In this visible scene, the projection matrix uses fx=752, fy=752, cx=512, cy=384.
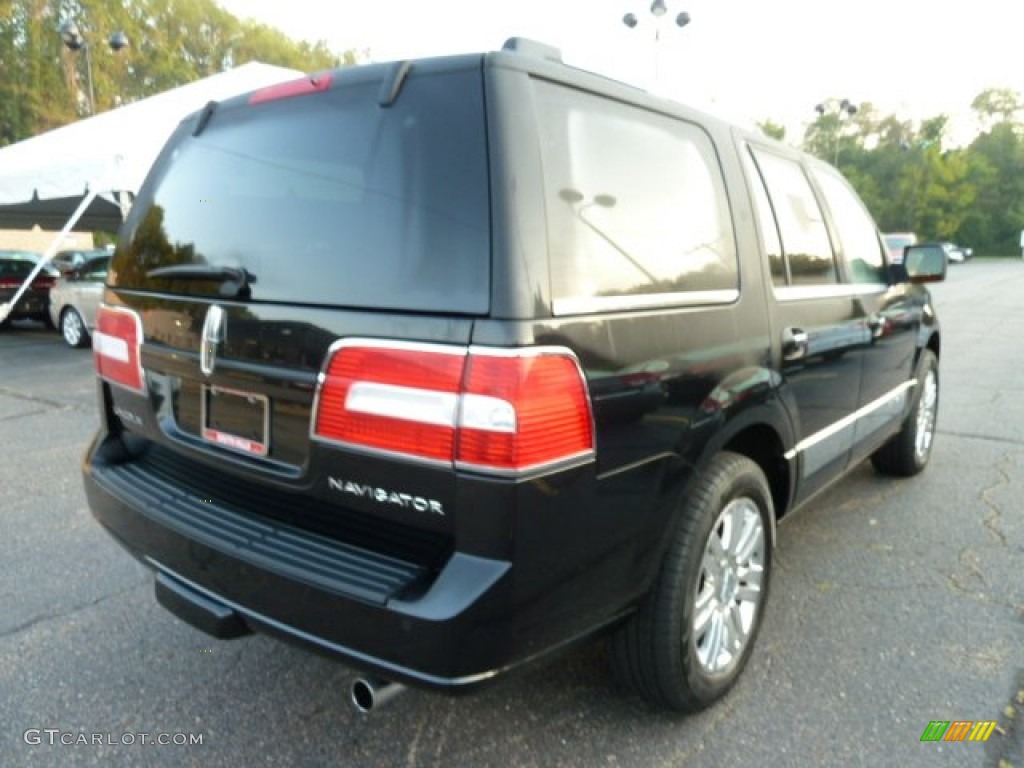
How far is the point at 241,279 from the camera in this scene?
2.00 meters

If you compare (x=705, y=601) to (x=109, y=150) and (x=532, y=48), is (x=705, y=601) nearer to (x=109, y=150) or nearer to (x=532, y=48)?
(x=532, y=48)

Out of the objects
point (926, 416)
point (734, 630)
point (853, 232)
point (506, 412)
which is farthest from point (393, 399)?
point (926, 416)

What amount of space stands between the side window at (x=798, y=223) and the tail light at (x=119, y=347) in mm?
2233

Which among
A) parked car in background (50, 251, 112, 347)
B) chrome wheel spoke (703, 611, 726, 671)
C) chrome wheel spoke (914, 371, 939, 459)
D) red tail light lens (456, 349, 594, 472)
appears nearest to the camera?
red tail light lens (456, 349, 594, 472)

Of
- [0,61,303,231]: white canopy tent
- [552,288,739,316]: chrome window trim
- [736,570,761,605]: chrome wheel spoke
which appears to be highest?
[0,61,303,231]: white canopy tent

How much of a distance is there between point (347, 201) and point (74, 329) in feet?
36.7

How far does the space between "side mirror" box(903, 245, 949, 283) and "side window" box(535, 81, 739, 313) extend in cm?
212

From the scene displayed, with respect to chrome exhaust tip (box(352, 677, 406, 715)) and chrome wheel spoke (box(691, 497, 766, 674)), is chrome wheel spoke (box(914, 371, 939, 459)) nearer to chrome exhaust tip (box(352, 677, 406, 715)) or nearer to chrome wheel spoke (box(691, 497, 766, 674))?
chrome wheel spoke (box(691, 497, 766, 674))

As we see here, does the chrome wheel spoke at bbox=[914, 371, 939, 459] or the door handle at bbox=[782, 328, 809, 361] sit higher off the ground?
the door handle at bbox=[782, 328, 809, 361]

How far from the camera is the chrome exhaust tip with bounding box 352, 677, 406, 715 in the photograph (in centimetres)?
178

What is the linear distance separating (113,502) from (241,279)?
A: 2.88 feet

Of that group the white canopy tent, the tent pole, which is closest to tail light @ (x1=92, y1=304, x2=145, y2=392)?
the tent pole

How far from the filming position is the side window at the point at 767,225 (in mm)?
2645

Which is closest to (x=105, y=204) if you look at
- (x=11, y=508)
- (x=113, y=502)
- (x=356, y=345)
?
(x=11, y=508)
